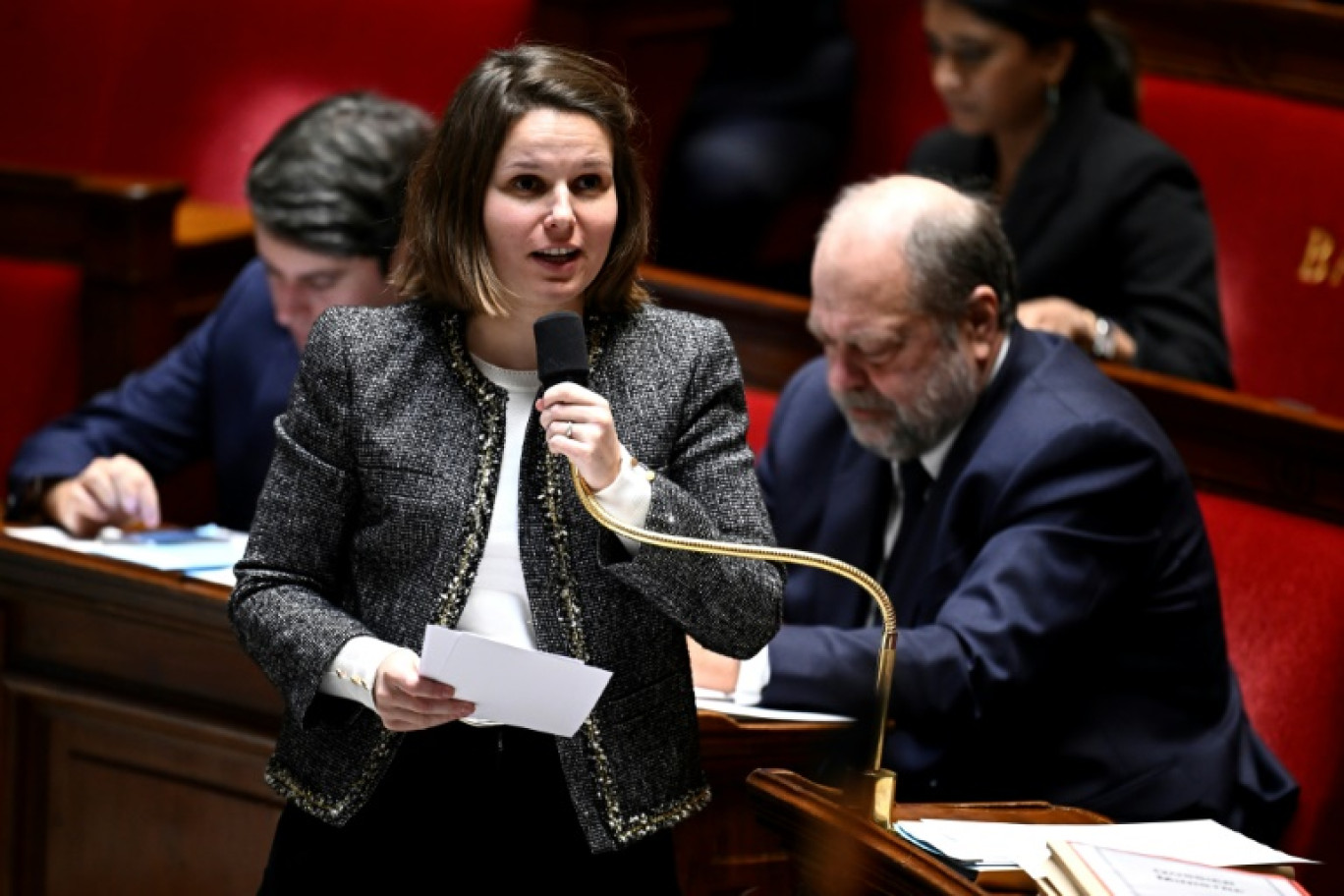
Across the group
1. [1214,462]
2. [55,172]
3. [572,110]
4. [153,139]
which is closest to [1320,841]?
[1214,462]

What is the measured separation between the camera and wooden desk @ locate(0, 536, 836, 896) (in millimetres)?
1583

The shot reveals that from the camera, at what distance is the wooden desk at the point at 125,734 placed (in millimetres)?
1583

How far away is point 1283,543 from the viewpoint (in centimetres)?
174

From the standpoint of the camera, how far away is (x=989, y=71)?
2.30 meters

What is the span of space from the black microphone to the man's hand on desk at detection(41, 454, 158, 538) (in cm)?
87

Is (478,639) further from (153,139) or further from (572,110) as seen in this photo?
(153,139)

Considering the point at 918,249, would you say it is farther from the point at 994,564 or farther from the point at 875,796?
the point at 875,796

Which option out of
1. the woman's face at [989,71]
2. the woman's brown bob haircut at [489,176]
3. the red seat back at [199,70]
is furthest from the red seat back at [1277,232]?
the woman's brown bob haircut at [489,176]

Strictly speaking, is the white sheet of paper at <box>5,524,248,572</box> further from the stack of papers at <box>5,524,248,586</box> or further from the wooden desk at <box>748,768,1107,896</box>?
the wooden desk at <box>748,768,1107,896</box>

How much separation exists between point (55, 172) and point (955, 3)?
1026 millimetres

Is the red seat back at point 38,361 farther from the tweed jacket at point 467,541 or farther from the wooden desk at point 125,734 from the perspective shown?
the tweed jacket at point 467,541

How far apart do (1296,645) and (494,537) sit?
2.99 feet

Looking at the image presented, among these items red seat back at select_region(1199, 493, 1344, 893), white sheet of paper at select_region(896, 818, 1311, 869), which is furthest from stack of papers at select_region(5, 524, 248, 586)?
red seat back at select_region(1199, 493, 1344, 893)

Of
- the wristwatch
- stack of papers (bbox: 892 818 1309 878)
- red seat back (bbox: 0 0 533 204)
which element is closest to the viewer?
stack of papers (bbox: 892 818 1309 878)
